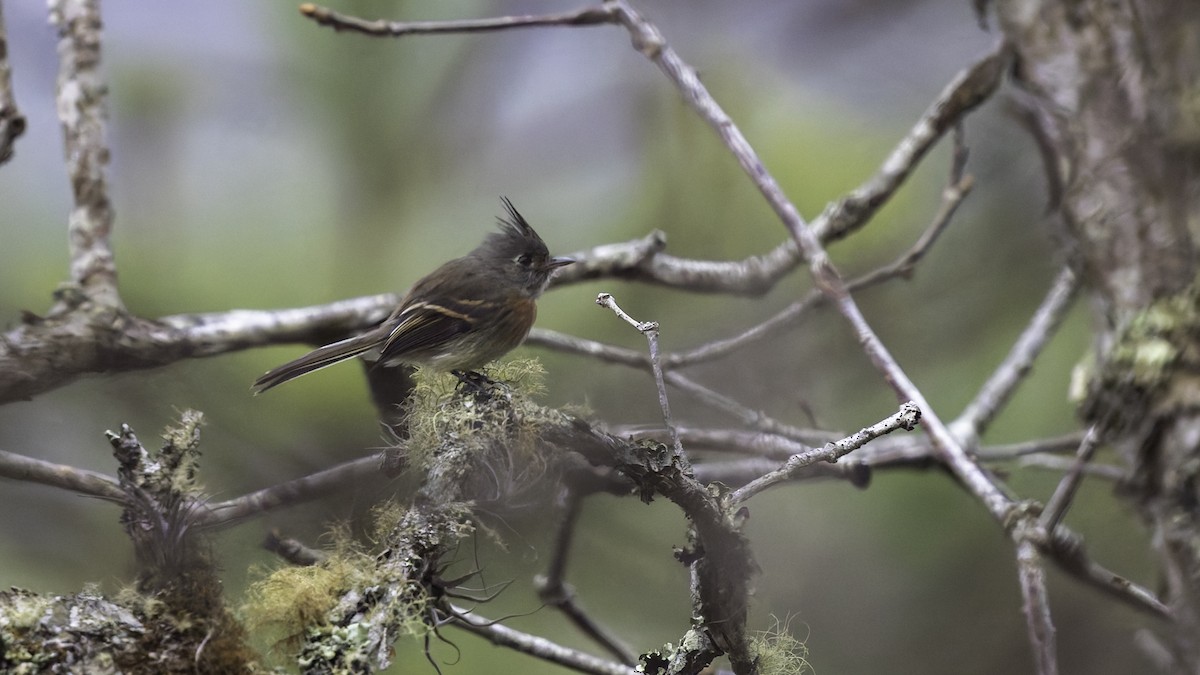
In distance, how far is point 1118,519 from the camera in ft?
7.79

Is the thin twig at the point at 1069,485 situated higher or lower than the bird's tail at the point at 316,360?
higher

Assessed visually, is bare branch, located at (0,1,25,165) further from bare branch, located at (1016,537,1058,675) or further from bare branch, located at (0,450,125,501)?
bare branch, located at (1016,537,1058,675)

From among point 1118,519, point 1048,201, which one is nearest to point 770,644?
point 1048,201

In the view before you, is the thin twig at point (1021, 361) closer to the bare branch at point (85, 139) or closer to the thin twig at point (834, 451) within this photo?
the thin twig at point (834, 451)

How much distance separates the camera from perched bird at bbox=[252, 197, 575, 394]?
1.68 m

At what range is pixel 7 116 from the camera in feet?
5.74

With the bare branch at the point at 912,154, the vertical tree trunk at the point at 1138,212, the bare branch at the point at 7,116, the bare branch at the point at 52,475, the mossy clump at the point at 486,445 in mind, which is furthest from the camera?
the bare branch at the point at 912,154

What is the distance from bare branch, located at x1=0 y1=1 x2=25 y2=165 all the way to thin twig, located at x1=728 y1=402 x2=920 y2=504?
1.54 meters

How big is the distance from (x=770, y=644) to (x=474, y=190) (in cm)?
289

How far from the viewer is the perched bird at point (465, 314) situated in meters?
1.68

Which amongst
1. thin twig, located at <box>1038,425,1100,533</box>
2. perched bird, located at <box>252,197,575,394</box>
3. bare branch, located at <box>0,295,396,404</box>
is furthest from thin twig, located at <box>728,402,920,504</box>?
bare branch, located at <box>0,295,396,404</box>

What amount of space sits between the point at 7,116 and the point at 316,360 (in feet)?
2.40

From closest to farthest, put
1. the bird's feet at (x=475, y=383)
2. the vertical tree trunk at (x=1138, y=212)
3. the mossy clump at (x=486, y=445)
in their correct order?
the mossy clump at (x=486, y=445), the bird's feet at (x=475, y=383), the vertical tree trunk at (x=1138, y=212)

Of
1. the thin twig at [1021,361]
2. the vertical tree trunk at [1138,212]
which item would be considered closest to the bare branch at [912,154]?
the vertical tree trunk at [1138,212]
